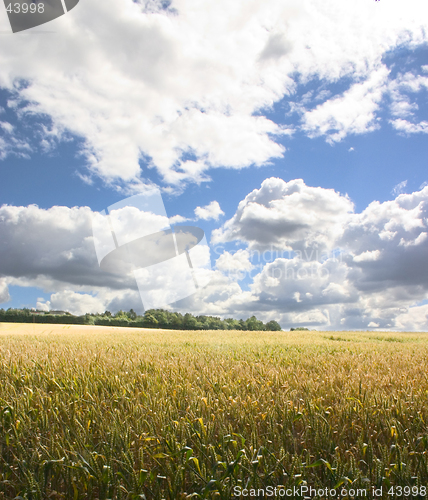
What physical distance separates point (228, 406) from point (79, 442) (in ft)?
5.38

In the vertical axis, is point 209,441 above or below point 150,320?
above

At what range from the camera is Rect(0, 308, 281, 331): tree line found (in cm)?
6931

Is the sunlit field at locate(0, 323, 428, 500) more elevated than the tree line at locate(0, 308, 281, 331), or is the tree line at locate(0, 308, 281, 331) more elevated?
the sunlit field at locate(0, 323, 428, 500)

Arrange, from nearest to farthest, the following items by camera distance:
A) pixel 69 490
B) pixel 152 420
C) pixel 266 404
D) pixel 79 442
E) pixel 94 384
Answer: pixel 69 490
pixel 79 442
pixel 152 420
pixel 266 404
pixel 94 384

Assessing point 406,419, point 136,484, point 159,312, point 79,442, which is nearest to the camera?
point 136,484

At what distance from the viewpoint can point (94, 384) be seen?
466 cm

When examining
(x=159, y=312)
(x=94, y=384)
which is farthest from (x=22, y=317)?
(x=94, y=384)

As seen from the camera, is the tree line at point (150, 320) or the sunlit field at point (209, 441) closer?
the sunlit field at point (209, 441)

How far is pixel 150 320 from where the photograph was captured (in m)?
82.6

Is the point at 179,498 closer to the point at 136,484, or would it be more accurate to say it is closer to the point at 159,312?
the point at 136,484

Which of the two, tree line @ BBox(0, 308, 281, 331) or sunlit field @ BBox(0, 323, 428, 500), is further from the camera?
tree line @ BBox(0, 308, 281, 331)

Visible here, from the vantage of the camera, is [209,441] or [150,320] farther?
[150,320]

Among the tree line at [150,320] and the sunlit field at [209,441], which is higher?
the sunlit field at [209,441]

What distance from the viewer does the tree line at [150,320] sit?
6931 centimetres
